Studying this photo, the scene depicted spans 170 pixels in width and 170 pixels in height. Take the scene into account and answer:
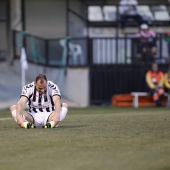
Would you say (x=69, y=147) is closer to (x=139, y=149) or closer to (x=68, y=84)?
(x=139, y=149)

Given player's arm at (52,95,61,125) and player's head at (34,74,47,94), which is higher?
player's head at (34,74,47,94)

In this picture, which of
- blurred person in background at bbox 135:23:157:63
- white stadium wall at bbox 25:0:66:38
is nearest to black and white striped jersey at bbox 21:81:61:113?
blurred person in background at bbox 135:23:157:63

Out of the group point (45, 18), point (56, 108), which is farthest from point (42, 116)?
point (45, 18)

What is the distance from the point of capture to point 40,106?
16672mm

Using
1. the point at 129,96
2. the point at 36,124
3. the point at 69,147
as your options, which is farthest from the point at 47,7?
the point at 69,147

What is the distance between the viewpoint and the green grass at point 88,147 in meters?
10.8

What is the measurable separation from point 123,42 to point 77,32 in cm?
323

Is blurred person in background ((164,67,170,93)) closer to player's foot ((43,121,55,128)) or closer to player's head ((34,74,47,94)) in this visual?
player's foot ((43,121,55,128))

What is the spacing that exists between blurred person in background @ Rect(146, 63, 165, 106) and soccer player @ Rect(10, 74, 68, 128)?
1243cm

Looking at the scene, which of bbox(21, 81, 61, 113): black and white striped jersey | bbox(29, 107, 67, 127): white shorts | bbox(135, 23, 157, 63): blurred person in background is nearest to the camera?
bbox(21, 81, 61, 113): black and white striped jersey

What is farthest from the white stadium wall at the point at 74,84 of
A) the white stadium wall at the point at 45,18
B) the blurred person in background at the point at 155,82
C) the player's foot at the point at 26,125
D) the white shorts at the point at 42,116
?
the player's foot at the point at 26,125

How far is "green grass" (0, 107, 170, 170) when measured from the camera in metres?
10.8

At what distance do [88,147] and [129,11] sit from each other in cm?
1957

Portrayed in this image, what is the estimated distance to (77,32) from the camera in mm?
33250
